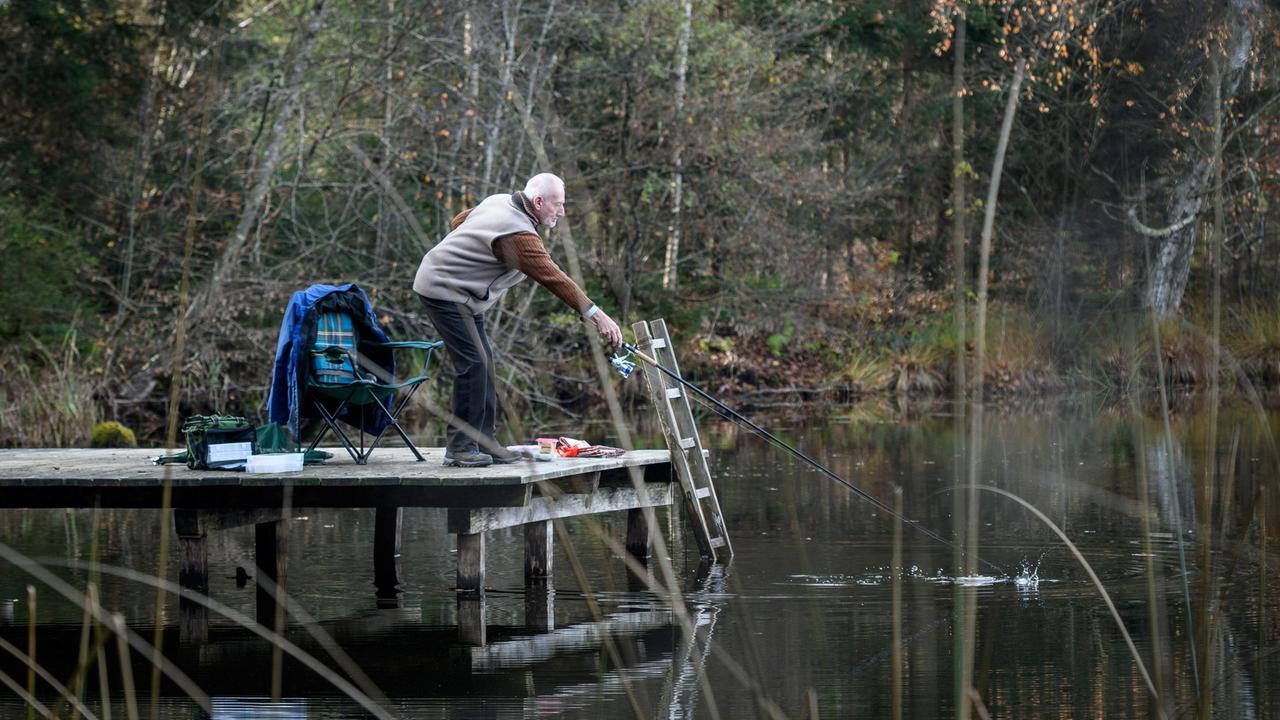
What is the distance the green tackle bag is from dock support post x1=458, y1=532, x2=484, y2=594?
1096 mm

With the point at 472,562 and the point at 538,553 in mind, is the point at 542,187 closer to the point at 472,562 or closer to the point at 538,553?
the point at 472,562

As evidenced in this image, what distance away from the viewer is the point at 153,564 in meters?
9.30

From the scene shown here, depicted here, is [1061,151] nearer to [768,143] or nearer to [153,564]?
[768,143]

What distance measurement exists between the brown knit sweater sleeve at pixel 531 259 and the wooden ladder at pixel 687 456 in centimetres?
130

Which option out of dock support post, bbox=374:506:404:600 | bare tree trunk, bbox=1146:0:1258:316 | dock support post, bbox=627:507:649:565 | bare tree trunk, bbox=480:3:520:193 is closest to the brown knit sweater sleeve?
dock support post, bbox=374:506:404:600

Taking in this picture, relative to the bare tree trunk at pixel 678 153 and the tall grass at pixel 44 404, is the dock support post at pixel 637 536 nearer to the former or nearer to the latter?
the tall grass at pixel 44 404

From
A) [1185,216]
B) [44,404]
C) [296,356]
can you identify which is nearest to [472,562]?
[296,356]

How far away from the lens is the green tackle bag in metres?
7.89

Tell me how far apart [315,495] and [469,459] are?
0.74 m

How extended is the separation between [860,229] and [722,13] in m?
4.34

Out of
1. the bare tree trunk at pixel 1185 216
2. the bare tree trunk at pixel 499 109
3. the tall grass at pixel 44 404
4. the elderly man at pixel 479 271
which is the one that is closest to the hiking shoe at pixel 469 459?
the elderly man at pixel 479 271

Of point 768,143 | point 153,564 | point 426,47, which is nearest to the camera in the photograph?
point 153,564

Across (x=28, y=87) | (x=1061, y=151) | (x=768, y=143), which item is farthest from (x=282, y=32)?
(x=1061, y=151)

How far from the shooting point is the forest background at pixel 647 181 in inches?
711
